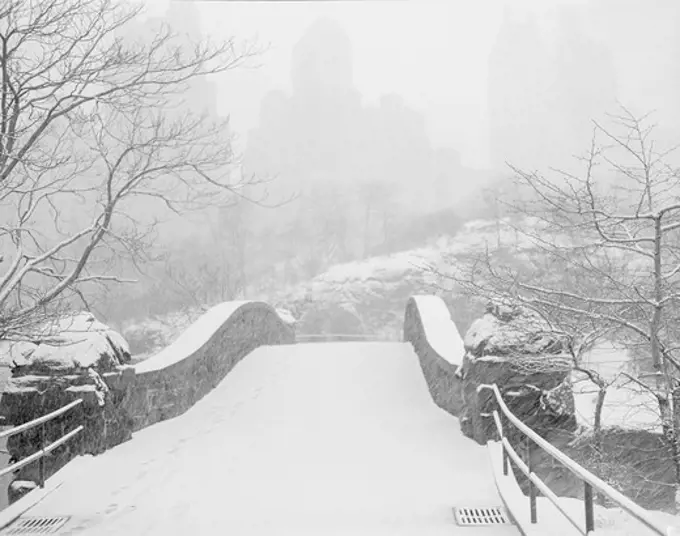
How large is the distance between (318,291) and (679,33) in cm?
4495

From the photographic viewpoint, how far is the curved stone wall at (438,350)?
27.1ft

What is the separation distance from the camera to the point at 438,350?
358 inches

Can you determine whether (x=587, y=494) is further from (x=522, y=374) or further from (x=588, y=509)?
(x=522, y=374)

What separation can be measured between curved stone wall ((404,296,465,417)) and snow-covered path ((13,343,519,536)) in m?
0.23

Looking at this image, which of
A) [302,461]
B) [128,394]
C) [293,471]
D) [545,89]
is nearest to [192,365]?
[128,394]

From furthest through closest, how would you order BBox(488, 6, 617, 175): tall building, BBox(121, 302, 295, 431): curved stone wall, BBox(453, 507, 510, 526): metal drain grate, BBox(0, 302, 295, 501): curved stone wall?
BBox(488, 6, 617, 175): tall building < BBox(121, 302, 295, 431): curved stone wall < BBox(0, 302, 295, 501): curved stone wall < BBox(453, 507, 510, 526): metal drain grate

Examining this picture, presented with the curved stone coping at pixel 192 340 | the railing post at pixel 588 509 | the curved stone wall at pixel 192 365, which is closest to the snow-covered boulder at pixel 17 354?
the curved stone wall at pixel 192 365

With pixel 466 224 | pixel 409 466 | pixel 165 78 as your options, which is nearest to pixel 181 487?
pixel 409 466

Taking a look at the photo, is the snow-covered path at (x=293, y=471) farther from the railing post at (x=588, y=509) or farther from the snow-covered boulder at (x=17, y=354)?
the snow-covered boulder at (x=17, y=354)

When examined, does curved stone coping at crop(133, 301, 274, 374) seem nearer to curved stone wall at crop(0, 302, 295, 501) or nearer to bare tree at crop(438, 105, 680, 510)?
curved stone wall at crop(0, 302, 295, 501)

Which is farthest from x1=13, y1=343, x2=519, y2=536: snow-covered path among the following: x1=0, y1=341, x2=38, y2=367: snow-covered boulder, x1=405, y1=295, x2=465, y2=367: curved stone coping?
x1=0, y1=341, x2=38, y2=367: snow-covered boulder

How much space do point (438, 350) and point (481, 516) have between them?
4179 millimetres

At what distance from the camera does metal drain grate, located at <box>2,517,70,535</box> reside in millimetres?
4906

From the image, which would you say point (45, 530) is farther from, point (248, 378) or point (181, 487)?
point (248, 378)
